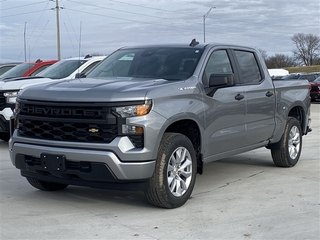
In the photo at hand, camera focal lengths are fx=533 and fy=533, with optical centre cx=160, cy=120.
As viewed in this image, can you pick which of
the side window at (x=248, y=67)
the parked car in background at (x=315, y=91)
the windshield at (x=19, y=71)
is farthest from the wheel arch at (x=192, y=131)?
the parked car in background at (x=315, y=91)

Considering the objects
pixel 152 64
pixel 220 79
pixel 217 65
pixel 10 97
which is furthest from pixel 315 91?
pixel 220 79

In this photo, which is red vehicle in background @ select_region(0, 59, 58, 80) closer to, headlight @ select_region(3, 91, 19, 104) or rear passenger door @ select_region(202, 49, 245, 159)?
headlight @ select_region(3, 91, 19, 104)

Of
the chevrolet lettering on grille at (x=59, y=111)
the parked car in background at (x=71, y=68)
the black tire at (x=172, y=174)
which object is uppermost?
the parked car in background at (x=71, y=68)

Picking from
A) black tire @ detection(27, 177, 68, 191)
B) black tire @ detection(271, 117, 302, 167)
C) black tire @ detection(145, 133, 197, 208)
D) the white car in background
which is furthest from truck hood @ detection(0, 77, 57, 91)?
black tire @ detection(145, 133, 197, 208)

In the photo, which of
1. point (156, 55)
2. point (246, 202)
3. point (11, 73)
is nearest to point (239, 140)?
point (246, 202)

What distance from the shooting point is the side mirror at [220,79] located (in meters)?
6.35

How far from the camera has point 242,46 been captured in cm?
774

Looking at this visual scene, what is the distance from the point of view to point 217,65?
6957 millimetres

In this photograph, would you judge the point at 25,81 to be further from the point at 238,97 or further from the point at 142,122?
the point at 142,122

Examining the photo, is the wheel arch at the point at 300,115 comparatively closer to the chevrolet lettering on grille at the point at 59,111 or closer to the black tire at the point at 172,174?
the black tire at the point at 172,174

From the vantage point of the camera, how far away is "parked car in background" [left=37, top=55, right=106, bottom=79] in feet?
38.2

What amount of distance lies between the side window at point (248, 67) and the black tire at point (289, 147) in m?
1.11

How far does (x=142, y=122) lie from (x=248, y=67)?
281 cm

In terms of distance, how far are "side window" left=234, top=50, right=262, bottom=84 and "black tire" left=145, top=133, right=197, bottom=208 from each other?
6.18ft
